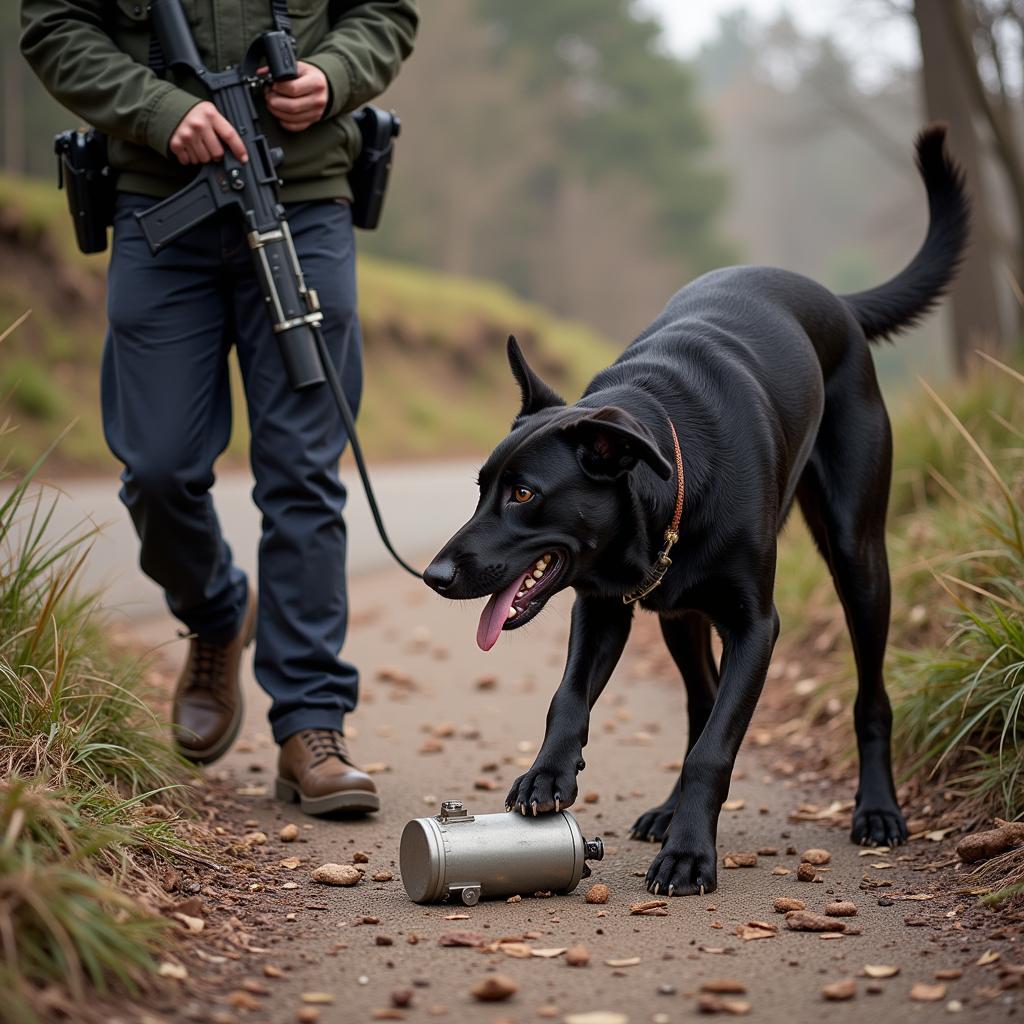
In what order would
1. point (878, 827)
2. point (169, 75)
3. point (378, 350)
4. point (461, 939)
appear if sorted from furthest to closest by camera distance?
1. point (378, 350)
2. point (169, 75)
3. point (878, 827)
4. point (461, 939)

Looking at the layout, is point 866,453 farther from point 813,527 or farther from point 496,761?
point 496,761

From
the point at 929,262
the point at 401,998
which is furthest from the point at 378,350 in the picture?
the point at 401,998

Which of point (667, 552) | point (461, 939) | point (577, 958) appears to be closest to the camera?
point (577, 958)

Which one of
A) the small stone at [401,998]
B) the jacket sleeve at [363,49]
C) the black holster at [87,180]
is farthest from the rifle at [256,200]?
the small stone at [401,998]

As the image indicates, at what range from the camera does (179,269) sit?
3.71m

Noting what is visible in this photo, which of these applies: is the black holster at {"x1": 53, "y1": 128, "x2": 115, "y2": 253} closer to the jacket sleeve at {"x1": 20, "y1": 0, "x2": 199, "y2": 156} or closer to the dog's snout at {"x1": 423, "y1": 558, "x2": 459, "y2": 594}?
the jacket sleeve at {"x1": 20, "y1": 0, "x2": 199, "y2": 156}

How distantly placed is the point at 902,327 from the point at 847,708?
1311 millimetres

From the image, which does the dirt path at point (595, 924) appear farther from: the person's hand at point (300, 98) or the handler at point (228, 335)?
the person's hand at point (300, 98)

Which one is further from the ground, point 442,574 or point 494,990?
point 442,574

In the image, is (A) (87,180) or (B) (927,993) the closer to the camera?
(B) (927,993)

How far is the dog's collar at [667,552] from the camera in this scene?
10.1 feet

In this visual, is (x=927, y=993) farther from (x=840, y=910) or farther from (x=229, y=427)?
(x=229, y=427)

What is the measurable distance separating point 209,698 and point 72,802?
4.24ft

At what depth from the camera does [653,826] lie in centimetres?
357
